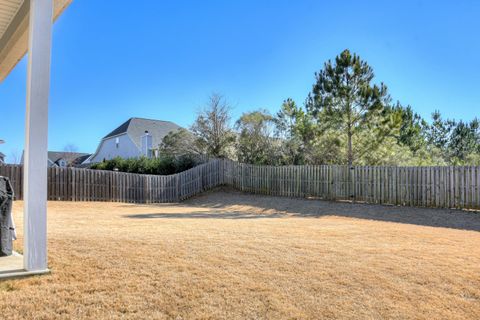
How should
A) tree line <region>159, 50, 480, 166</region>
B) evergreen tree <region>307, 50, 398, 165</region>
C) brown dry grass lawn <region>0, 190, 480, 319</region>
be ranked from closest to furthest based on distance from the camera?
brown dry grass lawn <region>0, 190, 480, 319</region>
evergreen tree <region>307, 50, 398, 165</region>
tree line <region>159, 50, 480, 166</region>

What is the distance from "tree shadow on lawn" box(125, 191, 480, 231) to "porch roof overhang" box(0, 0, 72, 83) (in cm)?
486

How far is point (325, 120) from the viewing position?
1706 cm

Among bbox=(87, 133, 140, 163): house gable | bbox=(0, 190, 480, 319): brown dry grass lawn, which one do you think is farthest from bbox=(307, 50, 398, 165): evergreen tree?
bbox=(87, 133, 140, 163): house gable

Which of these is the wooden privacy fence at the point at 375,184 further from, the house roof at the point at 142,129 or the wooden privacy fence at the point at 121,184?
the house roof at the point at 142,129

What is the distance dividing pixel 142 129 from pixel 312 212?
2220 cm

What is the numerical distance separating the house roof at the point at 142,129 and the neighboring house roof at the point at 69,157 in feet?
31.4

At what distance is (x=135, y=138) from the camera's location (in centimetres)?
3027

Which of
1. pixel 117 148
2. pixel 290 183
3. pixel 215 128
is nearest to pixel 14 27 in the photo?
pixel 290 183

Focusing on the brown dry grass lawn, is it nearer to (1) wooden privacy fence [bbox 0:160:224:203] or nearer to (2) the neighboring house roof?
(1) wooden privacy fence [bbox 0:160:224:203]

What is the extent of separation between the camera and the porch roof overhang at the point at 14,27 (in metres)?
4.79

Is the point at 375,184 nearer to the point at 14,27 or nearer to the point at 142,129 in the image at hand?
the point at 14,27

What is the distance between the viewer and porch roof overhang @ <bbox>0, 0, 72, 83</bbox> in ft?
15.7

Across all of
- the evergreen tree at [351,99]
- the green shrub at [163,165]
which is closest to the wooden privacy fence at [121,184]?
the green shrub at [163,165]

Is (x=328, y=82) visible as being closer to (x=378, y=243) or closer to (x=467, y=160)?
(x=378, y=243)
